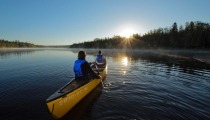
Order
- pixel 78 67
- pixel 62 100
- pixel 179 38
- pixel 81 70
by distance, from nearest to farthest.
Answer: pixel 62 100 < pixel 78 67 < pixel 81 70 < pixel 179 38

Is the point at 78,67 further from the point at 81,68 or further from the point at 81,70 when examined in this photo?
the point at 81,70

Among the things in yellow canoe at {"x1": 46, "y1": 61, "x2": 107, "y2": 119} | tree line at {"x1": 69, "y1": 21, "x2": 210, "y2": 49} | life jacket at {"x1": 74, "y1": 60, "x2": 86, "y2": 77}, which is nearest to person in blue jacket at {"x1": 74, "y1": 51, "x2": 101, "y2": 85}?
life jacket at {"x1": 74, "y1": 60, "x2": 86, "y2": 77}

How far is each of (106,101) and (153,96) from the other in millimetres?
3042

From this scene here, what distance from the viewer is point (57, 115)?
4.88 m

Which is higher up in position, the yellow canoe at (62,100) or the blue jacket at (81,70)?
the blue jacket at (81,70)

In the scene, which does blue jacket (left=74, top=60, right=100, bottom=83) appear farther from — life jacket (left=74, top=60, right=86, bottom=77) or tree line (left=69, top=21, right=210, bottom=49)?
tree line (left=69, top=21, right=210, bottom=49)

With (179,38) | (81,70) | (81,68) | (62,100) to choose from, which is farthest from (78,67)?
(179,38)

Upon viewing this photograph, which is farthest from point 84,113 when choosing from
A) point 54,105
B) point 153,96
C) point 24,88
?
point 24,88

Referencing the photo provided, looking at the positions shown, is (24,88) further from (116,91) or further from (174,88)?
(174,88)

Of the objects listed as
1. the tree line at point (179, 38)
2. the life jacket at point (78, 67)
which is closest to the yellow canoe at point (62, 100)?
the life jacket at point (78, 67)

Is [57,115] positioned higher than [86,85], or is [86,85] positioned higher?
[86,85]

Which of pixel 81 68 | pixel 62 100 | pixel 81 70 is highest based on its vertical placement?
pixel 81 68

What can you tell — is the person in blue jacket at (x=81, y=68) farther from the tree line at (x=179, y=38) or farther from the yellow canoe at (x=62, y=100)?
the tree line at (x=179, y=38)

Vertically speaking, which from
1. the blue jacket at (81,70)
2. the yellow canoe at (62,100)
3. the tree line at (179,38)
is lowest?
the yellow canoe at (62,100)
